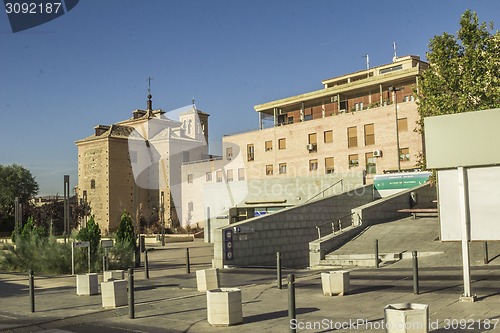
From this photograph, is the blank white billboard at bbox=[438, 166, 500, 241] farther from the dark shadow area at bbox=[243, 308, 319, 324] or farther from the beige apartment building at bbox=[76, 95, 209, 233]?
the beige apartment building at bbox=[76, 95, 209, 233]

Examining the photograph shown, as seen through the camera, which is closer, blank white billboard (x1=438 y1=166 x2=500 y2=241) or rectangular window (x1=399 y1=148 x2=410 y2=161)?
blank white billboard (x1=438 y1=166 x2=500 y2=241)

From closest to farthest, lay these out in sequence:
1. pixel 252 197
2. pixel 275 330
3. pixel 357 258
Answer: pixel 275 330 → pixel 357 258 → pixel 252 197

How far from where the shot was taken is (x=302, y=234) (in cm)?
2650

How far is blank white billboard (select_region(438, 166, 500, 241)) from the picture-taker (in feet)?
32.8

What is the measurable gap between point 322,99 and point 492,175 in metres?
44.7

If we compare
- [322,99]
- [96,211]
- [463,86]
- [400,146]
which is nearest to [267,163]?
[322,99]

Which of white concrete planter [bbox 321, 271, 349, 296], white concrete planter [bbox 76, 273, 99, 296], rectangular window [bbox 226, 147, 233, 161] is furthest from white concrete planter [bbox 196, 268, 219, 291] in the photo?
rectangular window [bbox 226, 147, 233, 161]

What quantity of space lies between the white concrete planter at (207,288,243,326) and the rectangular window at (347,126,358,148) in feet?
120

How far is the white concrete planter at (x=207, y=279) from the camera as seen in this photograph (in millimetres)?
13742

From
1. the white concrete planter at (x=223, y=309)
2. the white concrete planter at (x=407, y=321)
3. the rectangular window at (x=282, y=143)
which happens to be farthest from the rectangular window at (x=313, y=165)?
the white concrete planter at (x=407, y=321)

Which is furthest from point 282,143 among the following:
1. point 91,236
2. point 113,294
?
point 113,294

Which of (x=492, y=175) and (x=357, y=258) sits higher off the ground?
(x=492, y=175)

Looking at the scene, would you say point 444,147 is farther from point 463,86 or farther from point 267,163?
point 267,163

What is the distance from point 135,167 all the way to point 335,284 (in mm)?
70743
